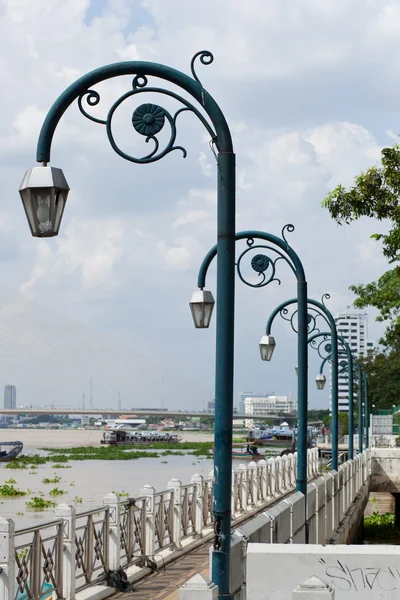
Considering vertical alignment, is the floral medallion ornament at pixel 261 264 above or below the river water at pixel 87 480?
above

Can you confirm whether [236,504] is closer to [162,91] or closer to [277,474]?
[277,474]

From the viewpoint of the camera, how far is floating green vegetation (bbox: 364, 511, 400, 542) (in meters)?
38.6

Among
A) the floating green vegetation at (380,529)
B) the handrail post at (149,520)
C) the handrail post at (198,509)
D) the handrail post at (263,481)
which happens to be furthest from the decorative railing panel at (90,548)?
the floating green vegetation at (380,529)

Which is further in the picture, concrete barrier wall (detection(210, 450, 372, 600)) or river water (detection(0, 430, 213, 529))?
river water (detection(0, 430, 213, 529))

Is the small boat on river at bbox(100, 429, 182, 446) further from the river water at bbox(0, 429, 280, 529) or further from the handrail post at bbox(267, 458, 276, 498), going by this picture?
the handrail post at bbox(267, 458, 276, 498)

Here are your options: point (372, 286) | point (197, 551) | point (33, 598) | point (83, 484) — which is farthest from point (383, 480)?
point (33, 598)

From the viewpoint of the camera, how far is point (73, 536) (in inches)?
413

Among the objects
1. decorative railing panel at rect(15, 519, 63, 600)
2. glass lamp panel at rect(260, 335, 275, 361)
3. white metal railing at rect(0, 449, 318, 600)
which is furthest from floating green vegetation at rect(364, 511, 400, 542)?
decorative railing panel at rect(15, 519, 63, 600)

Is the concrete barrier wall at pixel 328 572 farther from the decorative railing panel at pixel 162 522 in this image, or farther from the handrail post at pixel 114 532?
the decorative railing panel at pixel 162 522

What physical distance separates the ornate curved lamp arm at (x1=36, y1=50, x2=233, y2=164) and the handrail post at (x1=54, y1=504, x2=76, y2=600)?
4.26 meters

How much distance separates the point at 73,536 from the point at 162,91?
16.7 ft

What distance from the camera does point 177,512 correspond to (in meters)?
15.6

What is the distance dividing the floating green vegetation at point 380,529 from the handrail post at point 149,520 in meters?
Answer: 26.0

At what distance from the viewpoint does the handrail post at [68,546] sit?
33.9ft
